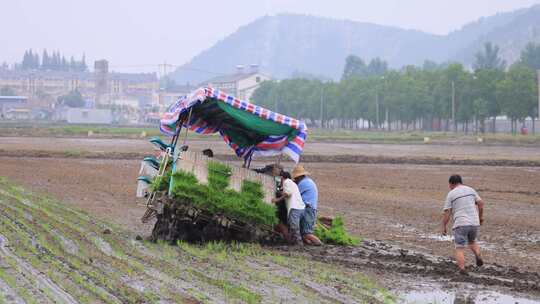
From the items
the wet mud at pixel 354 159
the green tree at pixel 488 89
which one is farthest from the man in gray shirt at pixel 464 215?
the green tree at pixel 488 89

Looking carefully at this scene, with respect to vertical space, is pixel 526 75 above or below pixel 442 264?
above

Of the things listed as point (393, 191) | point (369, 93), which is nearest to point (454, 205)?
point (393, 191)

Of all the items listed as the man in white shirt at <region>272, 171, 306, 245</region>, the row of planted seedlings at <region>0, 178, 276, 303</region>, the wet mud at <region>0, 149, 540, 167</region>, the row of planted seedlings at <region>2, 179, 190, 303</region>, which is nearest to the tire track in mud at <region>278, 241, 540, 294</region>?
the man in white shirt at <region>272, 171, 306, 245</region>

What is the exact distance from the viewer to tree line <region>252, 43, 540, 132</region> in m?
87.2

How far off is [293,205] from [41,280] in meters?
5.67

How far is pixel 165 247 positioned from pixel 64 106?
18271 centimetres

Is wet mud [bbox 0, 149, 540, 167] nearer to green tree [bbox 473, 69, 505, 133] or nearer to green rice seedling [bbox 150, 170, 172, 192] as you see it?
green rice seedling [bbox 150, 170, 172, 192]

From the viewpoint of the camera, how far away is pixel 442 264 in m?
13.5

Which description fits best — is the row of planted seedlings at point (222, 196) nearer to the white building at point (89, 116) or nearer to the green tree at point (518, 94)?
the green tree at point (518, 94)

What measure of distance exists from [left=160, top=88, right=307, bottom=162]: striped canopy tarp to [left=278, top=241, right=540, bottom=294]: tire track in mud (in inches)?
77.8

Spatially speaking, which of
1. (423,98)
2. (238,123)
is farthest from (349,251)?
(423,98)

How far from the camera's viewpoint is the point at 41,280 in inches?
418

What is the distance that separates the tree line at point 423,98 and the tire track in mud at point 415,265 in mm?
73691

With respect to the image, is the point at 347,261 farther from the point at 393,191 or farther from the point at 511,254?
the point at 393,191
